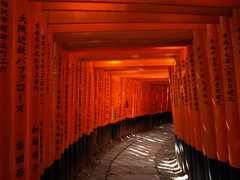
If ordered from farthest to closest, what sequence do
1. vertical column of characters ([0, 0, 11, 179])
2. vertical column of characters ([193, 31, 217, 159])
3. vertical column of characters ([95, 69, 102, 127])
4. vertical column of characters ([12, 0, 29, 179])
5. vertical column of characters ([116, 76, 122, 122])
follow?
vertical column of characters ([116, 76, 122, 122]), vertical column of characters ([95, 69, 102, 127]), vertical column of characters ([193, 31, 217, 159]), vertical column of characters ([12, 0, 29, 179]), vertical column of characters ([0, 0, 11, 179])

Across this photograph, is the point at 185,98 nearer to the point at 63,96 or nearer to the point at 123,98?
the point at 63,96

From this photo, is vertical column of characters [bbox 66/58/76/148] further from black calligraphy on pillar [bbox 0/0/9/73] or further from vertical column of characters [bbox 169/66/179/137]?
vertical column of characters [bbox 169/66/179/137]

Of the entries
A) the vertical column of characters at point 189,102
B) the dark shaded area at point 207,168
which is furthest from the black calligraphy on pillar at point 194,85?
the dark shaded area at point 207,168

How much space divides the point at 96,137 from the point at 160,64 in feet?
13.8

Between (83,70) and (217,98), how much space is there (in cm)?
480

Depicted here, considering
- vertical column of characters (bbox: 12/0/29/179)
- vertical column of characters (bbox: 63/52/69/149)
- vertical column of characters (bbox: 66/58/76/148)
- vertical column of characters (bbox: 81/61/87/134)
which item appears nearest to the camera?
vertical column of characters (bbox: 12/0/29/179)

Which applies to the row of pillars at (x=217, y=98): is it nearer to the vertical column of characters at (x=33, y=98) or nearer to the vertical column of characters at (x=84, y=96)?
the vertical column of characters at (x=33, y=98)

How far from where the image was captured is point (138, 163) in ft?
27.3

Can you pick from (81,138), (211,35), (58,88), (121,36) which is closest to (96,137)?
(81,138)

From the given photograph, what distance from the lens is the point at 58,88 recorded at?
505 cm

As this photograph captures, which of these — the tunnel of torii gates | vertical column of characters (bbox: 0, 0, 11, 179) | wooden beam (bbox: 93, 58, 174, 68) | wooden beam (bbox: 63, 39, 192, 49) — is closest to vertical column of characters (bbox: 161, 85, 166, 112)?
wooden beam (bbox: 93, 58, 174, 68)

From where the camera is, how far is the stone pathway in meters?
6.88

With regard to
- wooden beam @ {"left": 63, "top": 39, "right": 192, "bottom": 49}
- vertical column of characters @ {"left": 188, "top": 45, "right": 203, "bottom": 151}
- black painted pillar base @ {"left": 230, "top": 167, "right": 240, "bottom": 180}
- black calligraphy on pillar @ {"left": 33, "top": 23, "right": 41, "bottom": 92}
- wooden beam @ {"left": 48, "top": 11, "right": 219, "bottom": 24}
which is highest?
wooden beam @ {"left": 48, "top": 11, "right": 219, "bottom": 24}

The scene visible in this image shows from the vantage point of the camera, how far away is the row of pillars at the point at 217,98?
3.31 m
